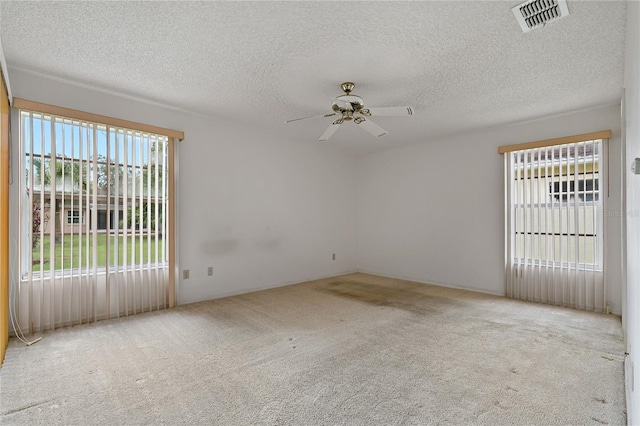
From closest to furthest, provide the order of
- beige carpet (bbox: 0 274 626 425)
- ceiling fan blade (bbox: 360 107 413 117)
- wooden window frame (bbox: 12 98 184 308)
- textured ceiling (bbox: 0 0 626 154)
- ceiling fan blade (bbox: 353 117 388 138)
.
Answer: beige carpet (bbox: 0 274 626 425)
textured ceiling (bbox: 0 0 626 154)
ceiling fan blade (bbox: 360 107 413 117)
wooden window frame (bbox: 12 98 184 308)
ceiling fan blade (bbox: 353 117 388 138)

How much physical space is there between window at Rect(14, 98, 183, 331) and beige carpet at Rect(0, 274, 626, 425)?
313 millimetres

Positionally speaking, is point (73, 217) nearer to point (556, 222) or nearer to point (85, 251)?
point (85, 251)

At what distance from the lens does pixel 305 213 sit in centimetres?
585

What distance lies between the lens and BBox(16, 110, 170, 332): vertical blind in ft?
10.4

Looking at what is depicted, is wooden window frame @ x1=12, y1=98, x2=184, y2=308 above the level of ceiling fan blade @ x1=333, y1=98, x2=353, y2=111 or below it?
below

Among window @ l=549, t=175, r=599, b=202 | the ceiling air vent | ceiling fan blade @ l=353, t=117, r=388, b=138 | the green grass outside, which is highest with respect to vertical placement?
the ceiling air vent

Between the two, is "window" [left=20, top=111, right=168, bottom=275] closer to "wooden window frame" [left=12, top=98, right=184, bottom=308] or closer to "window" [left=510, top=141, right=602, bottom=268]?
"wooden window frame" [left=12, top=98, right=184, bottom=308]

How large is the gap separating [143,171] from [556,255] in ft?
17.4

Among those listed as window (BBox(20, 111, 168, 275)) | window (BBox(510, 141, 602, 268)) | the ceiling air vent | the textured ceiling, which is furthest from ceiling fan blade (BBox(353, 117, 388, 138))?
window (BBox(20, 111, 168, 275))

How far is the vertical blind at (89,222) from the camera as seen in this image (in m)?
3.16

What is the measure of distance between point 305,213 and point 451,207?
2.46m

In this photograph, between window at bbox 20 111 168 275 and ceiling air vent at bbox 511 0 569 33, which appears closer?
ceiling air vent at bbox 511 0 569 33

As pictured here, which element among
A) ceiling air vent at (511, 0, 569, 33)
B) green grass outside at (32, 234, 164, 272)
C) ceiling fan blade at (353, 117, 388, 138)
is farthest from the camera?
ceiling fan blade at (353, 117, 388, 138)

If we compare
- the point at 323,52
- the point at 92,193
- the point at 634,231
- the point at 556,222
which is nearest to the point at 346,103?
the point at 323,52
